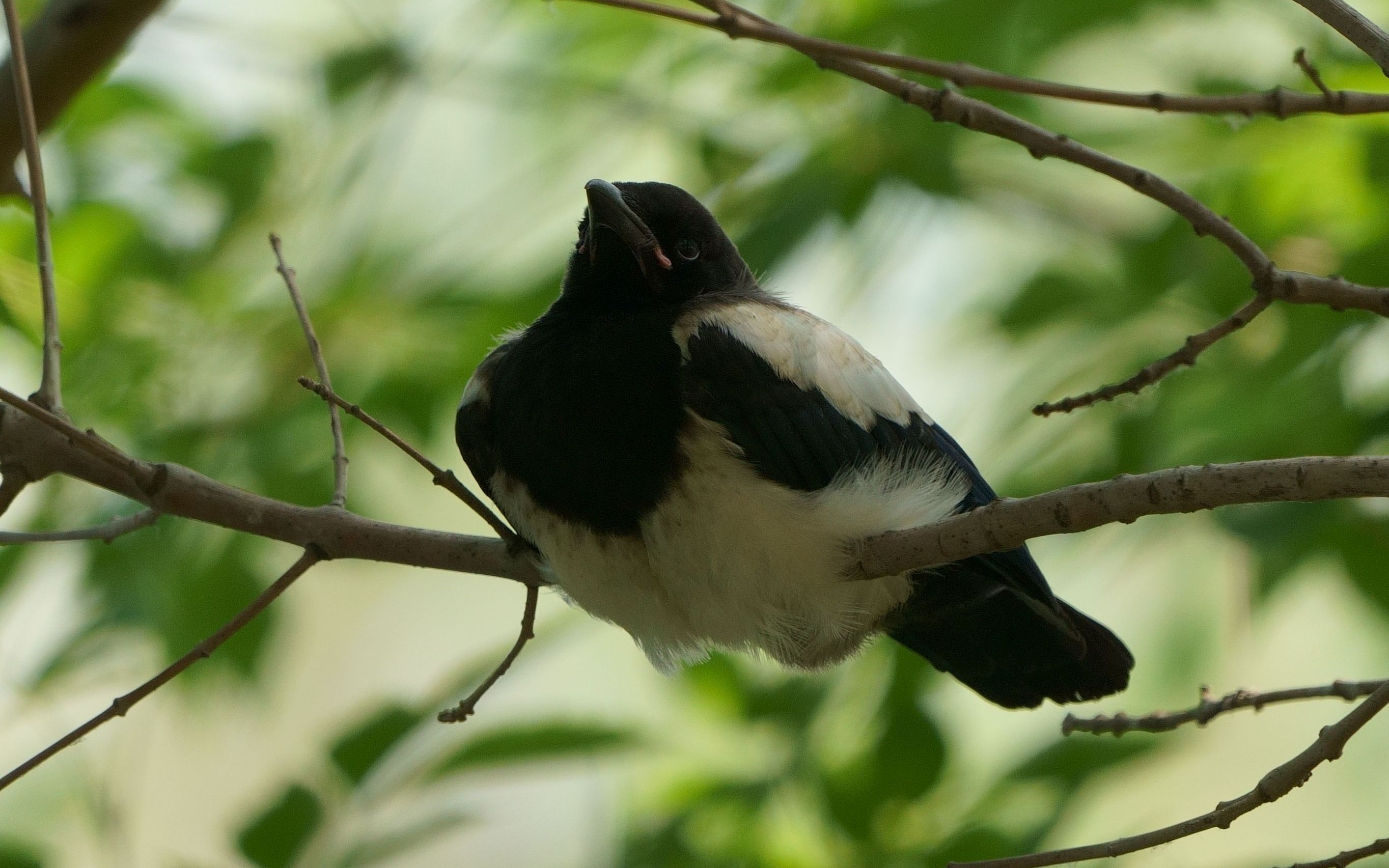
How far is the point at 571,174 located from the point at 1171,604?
2.40 m

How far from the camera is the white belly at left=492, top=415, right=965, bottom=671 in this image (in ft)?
8.43

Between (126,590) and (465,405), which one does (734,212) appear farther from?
(126,590)

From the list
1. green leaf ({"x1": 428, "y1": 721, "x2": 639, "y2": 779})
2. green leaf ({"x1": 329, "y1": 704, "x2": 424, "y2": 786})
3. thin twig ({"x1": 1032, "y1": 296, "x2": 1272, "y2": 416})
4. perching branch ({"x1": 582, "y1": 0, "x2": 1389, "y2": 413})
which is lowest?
green leaf ({"x1": 329, "y1": 704, "x2": 424, "y2": 786})

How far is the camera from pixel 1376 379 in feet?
11.2

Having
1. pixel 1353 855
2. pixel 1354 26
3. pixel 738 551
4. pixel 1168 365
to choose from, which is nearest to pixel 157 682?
pixel 738 551

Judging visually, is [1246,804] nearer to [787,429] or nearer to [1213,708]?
[1213,708]

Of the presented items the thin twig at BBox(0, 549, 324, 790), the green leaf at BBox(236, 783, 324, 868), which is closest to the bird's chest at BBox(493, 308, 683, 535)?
the thin twig at BBox(0, 549, 324, 790)

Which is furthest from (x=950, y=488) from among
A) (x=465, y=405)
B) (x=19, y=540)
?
(x=19, y=540)

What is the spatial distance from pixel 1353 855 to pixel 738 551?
1.15 metres

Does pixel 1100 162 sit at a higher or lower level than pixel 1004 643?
higher

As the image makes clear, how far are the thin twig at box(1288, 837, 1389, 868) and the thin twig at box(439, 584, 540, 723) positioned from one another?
134 centimetres

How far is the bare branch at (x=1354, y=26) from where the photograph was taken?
1.72 metres

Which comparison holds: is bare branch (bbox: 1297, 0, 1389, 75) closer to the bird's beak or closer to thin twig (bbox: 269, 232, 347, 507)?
the bird's beak

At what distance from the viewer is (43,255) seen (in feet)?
7.25
